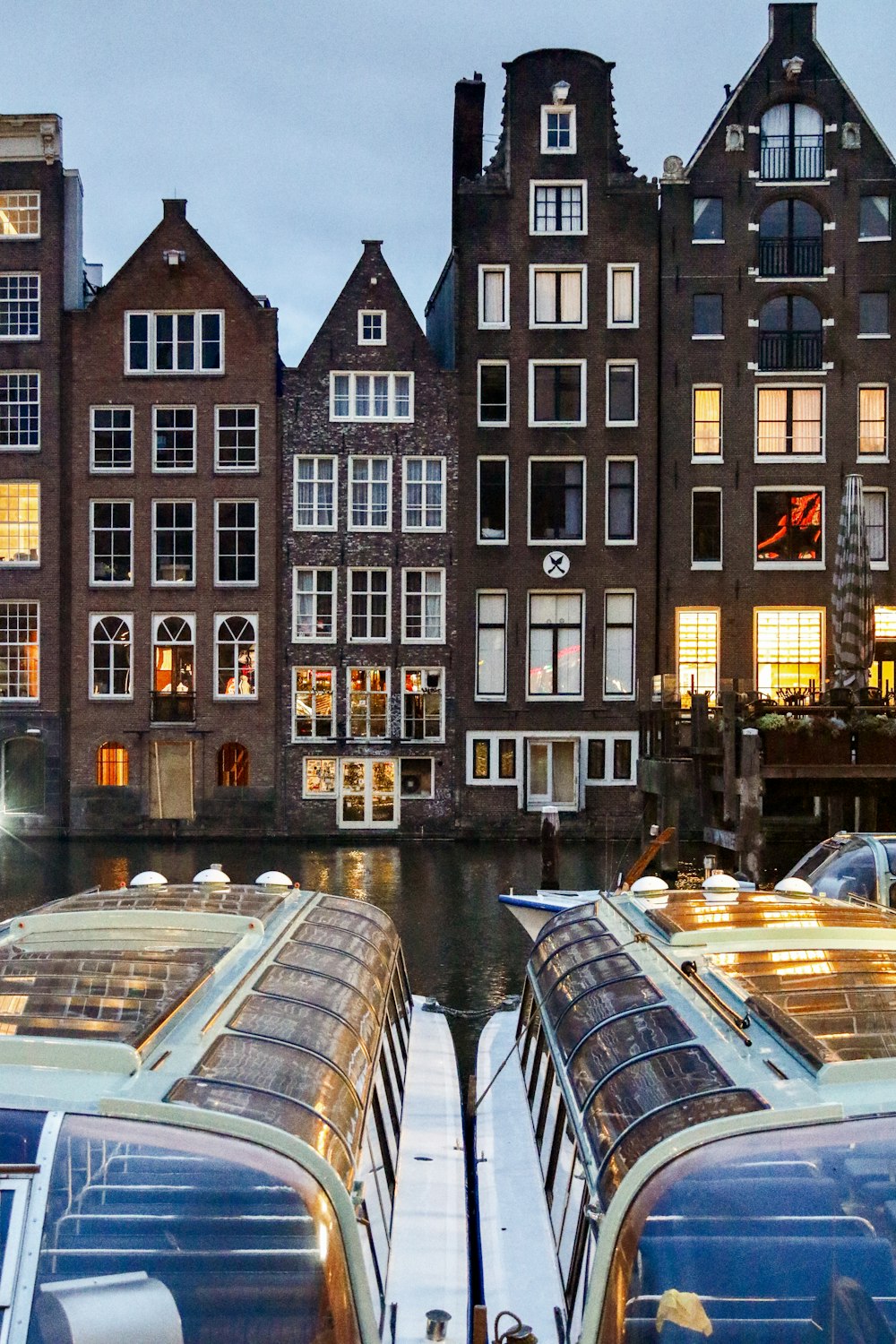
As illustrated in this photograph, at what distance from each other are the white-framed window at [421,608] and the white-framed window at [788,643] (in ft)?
28.4

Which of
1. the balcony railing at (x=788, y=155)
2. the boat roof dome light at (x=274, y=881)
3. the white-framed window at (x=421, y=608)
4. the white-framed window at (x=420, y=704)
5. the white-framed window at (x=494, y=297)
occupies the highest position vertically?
the balcony railing at (x=788, y=155)

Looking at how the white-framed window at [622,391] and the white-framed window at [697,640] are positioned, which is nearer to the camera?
the white-framed window at [697,640]

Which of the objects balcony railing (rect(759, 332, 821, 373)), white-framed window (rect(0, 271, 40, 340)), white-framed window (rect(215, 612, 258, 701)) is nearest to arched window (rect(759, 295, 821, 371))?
balcony railing (rect(759, 332, 821, 373))

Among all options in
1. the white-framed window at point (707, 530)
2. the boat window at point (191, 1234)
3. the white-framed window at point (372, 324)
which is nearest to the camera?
the boat window at point (191, 1234)

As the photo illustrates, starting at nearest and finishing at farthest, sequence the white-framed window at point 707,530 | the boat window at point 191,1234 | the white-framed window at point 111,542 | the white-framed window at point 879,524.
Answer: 1. the boat window at point 191,1234
2. the white-framed window at point 879,524
3. the white-framed window at point 707,530
4. the white-framed window at point 111,542

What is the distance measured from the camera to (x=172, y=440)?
3681cm

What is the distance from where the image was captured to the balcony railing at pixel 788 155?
120ft

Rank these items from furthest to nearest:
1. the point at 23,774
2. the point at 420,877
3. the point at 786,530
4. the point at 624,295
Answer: the point at 23,774 → the point at 624,295 → the point at 786,530 → the point at 420,877

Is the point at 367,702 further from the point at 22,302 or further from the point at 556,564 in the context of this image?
the point at 22,302

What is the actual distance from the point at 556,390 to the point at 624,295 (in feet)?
10.5

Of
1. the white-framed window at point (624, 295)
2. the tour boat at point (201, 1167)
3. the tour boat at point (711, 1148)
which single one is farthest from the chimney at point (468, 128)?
the tour boat at point (201, 1167)

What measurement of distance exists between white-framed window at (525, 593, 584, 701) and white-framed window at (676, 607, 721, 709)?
273 centimetres

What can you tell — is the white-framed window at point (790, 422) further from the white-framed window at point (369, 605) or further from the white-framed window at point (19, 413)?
the white-framed window at point (19, 413)

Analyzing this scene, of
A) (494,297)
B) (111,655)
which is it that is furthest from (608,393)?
(111,655)
